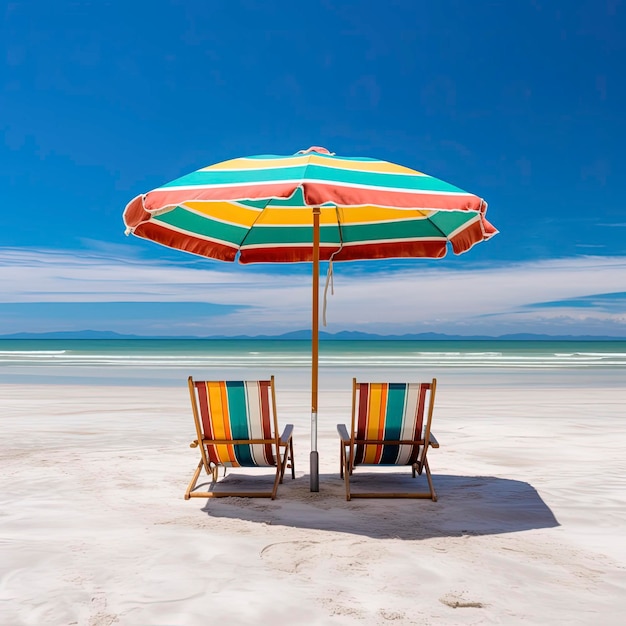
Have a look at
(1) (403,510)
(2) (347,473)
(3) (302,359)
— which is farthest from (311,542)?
(3) (302,359)

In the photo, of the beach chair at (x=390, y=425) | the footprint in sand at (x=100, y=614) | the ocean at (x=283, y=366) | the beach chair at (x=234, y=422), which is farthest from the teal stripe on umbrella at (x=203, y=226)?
the ocean at (x=283, y=366)

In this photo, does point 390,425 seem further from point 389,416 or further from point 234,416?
point 234,416

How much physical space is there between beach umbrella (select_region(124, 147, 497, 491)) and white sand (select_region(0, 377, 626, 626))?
107cm

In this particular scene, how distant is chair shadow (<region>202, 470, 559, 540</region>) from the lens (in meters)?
3.99

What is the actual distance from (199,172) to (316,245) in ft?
3.48

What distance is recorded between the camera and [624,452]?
660 centimetres

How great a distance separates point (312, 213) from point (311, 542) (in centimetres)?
282

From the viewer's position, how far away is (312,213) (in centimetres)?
545

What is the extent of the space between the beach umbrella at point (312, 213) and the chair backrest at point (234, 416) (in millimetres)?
405

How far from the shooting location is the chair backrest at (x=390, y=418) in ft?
15.1

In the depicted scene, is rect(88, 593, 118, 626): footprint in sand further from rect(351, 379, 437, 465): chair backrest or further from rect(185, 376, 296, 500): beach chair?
rect(351, 379, 437, 465): chair backrest

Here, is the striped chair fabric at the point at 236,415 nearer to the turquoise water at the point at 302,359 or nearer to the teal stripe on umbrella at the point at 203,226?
the teal stripe on umbrella at the point at 203,226

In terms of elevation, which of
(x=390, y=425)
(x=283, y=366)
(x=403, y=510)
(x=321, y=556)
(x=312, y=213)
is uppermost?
(x=312, y=213)

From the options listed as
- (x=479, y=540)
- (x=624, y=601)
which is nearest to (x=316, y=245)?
(x=479, y=540)
